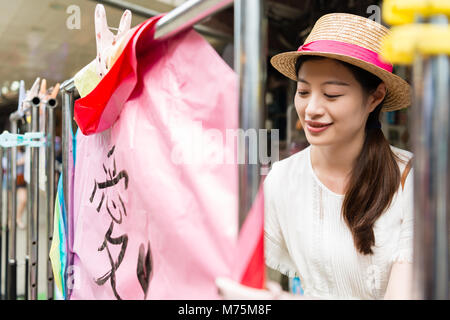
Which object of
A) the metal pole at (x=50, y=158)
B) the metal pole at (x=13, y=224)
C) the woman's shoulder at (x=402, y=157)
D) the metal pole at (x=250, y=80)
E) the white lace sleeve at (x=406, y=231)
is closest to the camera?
the metal pole at (x=250, y=80)

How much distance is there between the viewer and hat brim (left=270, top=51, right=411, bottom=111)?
98 centimetres

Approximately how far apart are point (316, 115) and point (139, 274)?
1.85 feet

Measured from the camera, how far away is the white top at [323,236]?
3.31ft

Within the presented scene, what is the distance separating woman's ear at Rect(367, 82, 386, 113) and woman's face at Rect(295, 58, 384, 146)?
0.04 m

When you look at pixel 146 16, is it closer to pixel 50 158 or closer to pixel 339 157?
pixel 50 158

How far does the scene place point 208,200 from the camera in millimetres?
628

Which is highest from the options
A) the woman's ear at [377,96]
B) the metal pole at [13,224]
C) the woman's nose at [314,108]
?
the woman's ear at [377,96]

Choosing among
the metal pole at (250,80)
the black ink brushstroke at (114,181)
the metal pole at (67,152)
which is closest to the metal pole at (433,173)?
the metal pole at (250,80)

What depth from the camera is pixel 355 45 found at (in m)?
0.99

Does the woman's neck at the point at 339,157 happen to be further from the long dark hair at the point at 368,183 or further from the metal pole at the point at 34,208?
the metal pole at the point at 34,208

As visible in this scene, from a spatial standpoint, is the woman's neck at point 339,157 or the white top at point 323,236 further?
the woman's neck at point 339,157

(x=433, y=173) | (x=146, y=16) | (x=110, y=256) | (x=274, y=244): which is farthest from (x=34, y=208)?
(x=433, y=173)

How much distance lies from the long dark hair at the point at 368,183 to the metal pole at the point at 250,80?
520mm
